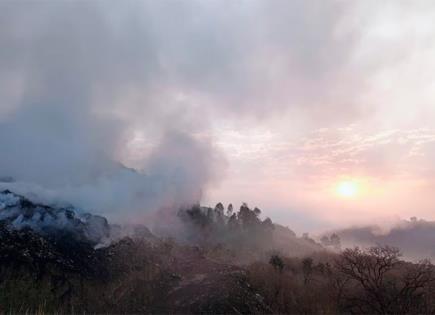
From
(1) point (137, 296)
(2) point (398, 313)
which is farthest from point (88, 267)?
(2) point (398, 313)

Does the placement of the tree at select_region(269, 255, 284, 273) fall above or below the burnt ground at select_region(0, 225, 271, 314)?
above

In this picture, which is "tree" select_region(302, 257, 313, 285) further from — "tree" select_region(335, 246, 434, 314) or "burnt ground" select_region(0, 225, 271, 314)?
"tree" select_region(335, 246, 434, 314)

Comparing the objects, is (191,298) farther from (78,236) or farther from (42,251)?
(78,236)

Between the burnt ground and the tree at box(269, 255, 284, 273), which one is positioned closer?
the burnt ground

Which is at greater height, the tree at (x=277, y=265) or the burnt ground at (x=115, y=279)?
the tree at (x=277, y=265)

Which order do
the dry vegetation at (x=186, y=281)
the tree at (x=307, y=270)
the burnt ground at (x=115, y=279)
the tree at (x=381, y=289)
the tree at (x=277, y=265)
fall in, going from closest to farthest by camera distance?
the tree at (x=381, y=289), the dry vegetation at (x=186, y=281), the burnt ground at (x=115, y=279), the tree at (x=307, y=270), the tree at (x=277, y=265)

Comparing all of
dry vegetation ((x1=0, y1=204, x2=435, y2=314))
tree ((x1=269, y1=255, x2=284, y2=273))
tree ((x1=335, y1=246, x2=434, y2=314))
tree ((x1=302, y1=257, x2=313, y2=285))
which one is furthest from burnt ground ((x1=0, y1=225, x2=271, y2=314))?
tree ((x1=335, y1=246, x2=434, y2=314))

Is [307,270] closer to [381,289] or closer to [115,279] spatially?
[381,289]

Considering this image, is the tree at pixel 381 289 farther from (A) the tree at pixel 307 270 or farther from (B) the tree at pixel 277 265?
(B) the tree at pixel 277 265

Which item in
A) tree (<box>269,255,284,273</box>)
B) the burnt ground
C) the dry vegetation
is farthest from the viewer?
tree (<box>269,255,284,273</box>)

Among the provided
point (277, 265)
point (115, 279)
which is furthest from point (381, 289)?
point (115, 279)

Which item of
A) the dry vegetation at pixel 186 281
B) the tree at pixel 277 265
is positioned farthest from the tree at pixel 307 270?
the tree at pixel 277 265

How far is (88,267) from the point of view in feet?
224

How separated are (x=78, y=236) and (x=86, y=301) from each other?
2687 cm
